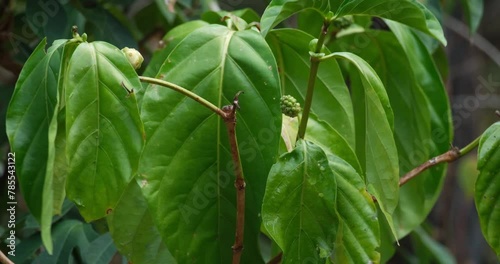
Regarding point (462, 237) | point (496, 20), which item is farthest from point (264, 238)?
point (496, 20)

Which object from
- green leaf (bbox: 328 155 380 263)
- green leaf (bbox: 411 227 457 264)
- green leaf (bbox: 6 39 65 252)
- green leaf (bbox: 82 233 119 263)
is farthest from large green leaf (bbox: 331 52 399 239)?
green leaf (bbox: 411 227 457 264)

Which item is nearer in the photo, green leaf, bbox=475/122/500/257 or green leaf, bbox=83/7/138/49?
green leaf, bbox=475/122/500/257

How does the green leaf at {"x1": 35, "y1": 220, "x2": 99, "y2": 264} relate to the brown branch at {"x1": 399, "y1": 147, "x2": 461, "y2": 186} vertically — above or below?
below

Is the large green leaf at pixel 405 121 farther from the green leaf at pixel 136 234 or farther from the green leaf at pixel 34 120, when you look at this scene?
the green leaf at pixel 34 120

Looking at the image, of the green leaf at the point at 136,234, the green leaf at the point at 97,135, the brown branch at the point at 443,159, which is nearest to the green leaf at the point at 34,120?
the green leaf at the point at 97,135

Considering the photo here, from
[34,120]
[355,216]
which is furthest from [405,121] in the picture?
[34,120]

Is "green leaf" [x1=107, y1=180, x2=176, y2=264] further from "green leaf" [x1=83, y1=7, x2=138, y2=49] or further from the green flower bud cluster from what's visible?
"green leaf" [x1=83, y1=7, x2=138, y2=49]
